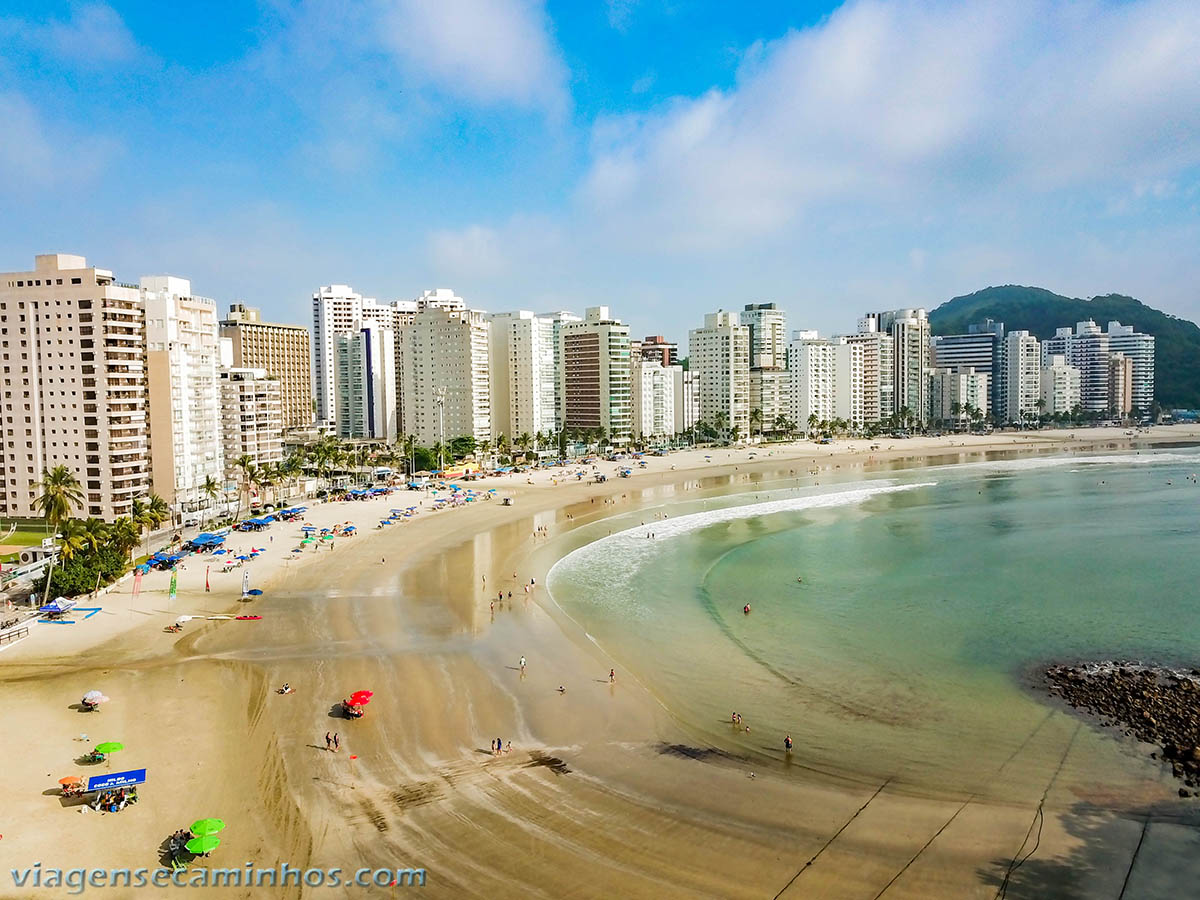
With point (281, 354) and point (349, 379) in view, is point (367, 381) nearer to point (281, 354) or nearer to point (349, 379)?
point (349, 379)

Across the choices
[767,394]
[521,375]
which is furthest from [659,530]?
[767,394]

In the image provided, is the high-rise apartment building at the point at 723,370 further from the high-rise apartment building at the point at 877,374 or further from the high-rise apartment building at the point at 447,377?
the high-rise apartment building at the point at 447,377

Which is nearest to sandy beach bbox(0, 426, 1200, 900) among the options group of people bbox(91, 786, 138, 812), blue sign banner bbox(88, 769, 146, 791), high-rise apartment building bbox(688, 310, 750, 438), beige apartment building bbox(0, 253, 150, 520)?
group of people bbox(91, 786, 138, 812)

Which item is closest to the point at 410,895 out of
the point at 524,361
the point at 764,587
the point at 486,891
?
the point at 486,891

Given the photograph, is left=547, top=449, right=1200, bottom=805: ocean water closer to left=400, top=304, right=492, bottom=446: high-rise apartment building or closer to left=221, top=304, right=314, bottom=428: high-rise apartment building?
left=400, top=304, right=492, bottom=446: high-rise apartment building

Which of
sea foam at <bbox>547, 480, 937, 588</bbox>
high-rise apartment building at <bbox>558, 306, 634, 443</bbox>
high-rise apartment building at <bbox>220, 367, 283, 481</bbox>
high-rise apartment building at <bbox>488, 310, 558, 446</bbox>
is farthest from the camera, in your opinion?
high-rise apartment building at <bbox>558, 306, 634, 443</bbox>

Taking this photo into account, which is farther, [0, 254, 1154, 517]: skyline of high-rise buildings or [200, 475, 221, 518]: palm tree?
[200, 475, 221, 518]: palm tree
